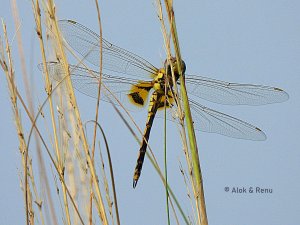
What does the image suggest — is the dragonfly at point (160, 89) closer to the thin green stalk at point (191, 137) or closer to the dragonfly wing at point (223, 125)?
the dragonfly wing at point (223, 125)

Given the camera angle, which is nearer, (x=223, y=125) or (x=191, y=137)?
(x=191, y=137)

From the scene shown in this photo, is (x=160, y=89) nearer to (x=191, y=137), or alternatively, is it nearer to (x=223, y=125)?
(x=223, y=125)

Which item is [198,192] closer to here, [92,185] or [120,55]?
[92,185]

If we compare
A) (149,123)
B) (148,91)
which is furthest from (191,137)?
(148,91)

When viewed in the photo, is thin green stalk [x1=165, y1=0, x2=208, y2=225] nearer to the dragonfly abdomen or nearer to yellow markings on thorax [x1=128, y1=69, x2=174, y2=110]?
the dragonfly abdomen

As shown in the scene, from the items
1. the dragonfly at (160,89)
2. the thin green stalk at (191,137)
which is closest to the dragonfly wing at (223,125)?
the dragonfly at (160,89)

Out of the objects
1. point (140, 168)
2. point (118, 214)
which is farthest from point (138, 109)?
point (118, 214)

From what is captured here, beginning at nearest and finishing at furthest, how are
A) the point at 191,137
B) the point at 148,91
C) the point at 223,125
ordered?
the point at 191,137 < the point at 223,125 < the point at 148,91
